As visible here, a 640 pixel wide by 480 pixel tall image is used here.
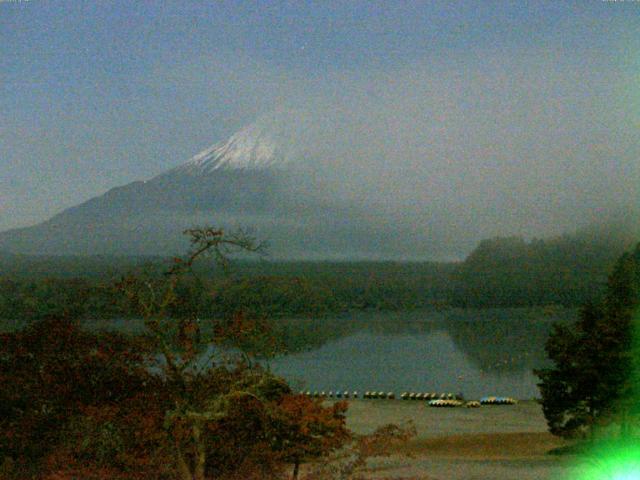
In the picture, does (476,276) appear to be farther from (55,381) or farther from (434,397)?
(55,381)

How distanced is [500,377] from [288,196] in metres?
33.6

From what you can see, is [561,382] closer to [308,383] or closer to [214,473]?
[214,473]

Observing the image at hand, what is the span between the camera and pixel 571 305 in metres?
54.1

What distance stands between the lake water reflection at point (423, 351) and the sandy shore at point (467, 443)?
2.79 metres

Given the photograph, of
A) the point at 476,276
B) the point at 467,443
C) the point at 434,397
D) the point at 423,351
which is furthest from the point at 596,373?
the point at 476,276

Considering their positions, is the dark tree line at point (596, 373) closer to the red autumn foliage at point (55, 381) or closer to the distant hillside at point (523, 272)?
the red autumn foliage at point (55, 381)

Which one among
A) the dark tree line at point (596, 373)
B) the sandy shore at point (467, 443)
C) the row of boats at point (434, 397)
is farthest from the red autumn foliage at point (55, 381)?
the row of boats at point (434, 397)

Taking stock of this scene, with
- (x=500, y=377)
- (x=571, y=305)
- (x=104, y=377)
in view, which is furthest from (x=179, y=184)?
(x=104, y=377)

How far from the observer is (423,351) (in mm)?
37500

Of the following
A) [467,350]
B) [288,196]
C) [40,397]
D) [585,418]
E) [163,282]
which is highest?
[288,196]

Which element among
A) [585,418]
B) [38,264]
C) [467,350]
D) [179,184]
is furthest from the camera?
[179,184]

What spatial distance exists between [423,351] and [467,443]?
25023 mm

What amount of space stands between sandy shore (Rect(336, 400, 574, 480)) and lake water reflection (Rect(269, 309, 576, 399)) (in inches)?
110

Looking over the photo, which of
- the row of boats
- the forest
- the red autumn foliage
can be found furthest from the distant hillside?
the red autumn foliage
